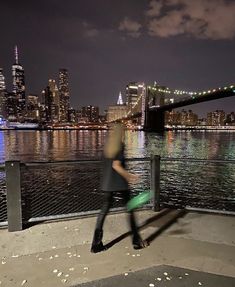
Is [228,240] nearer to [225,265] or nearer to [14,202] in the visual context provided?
[225,265]

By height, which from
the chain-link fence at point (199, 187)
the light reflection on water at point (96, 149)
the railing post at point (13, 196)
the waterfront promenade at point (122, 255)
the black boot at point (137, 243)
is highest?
the railing post at point (13, 196)

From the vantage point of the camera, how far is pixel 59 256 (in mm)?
4000

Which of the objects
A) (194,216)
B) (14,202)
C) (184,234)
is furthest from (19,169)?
(194,216)

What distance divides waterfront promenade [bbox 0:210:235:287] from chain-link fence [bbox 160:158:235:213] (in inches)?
262

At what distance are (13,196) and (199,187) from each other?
1478 centimetres

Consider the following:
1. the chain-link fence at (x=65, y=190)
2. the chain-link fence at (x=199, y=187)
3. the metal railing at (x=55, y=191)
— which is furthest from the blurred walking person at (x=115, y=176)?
the chain-link fence at (x=199, y=187)

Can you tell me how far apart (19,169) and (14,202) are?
531mm

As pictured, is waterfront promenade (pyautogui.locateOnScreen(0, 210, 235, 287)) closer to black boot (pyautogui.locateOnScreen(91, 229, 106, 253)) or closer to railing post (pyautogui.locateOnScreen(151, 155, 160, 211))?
black boot (pyautogui.locateOnScreen(91, 229, 106, 253))

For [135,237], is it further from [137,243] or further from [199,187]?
[199,187]

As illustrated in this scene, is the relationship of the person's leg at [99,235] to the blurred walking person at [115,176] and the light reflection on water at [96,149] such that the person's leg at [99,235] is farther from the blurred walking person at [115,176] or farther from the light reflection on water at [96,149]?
the light reflection on water at [96,149]

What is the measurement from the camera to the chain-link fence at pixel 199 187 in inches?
569

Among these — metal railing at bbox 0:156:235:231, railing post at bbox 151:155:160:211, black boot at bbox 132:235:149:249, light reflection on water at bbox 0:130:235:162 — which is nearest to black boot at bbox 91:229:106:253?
black boot at bbox 132:235:149:249

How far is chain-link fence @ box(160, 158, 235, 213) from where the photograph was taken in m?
14.5

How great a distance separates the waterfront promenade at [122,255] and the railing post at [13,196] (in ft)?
0.53
